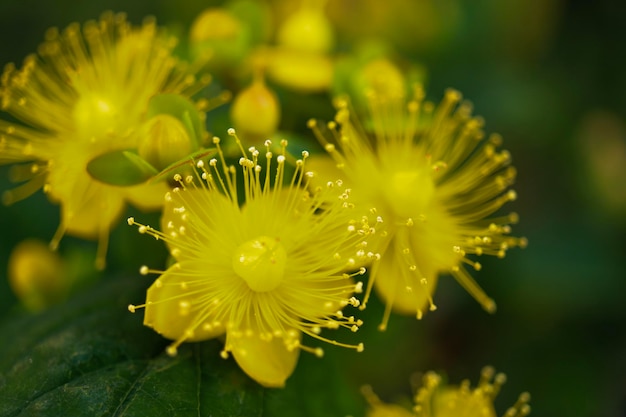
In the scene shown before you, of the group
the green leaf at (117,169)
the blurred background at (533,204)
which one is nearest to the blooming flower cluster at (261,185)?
the green leaf at (117,169)

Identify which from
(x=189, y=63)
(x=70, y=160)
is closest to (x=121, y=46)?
(x=189, y=63)

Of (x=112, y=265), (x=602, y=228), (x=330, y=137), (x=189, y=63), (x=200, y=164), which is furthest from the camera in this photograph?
(x=602, y=228)

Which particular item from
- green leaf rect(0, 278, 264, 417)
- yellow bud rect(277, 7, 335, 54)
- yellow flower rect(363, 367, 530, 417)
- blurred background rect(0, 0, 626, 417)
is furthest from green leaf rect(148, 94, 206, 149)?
blurred background rect(0, 0, 626, 417)

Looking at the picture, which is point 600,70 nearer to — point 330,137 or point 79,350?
point 330,137

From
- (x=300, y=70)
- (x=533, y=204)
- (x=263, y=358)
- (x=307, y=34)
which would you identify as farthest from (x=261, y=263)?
(x=533, y=204)

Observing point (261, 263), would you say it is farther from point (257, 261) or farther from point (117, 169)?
point (117, 169)

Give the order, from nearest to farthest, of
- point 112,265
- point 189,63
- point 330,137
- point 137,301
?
1. point 137,301
2. point 330,137
3. point 189,63
4. point 112,265

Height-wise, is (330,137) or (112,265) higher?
(330,137)

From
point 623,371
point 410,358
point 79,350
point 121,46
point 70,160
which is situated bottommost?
point 410,358
